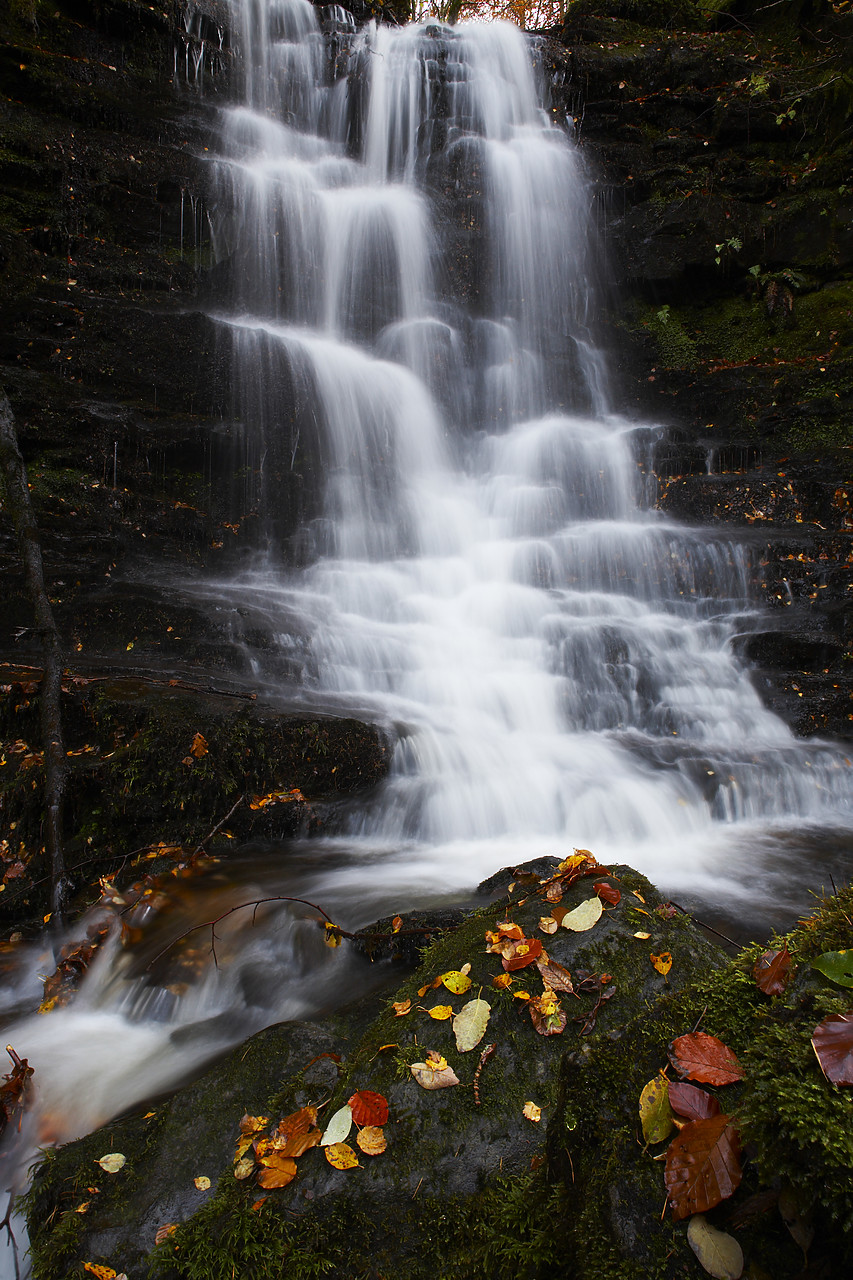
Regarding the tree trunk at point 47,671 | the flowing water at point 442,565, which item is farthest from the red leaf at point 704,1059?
the tree trunk at point 47,671

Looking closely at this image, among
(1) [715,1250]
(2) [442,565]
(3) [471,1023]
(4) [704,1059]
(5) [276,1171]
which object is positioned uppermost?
(2) [442,565]

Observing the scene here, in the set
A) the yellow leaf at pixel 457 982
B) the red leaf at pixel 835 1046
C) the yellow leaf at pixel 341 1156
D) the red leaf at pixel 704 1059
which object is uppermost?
the red leaf at pixel 835 1046

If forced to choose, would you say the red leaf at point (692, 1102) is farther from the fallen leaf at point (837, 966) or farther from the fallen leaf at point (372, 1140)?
the fallen leaf at point (372, 1140)

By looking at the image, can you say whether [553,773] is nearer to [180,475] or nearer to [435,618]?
[435,618]

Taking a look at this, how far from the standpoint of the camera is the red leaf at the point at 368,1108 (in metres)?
1.67

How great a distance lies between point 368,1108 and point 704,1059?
959 mm

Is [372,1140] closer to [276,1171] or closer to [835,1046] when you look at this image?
[276,1171]

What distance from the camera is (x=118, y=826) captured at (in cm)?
447

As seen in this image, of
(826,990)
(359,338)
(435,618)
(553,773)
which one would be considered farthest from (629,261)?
(826,990)

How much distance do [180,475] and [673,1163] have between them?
30.5 ft

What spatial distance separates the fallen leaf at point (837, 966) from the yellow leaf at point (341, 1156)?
1254mm

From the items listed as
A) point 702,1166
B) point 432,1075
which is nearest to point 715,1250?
point 702,1166

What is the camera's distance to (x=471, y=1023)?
183cm

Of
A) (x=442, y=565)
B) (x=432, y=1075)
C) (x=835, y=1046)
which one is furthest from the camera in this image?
(x=442, y=565)
